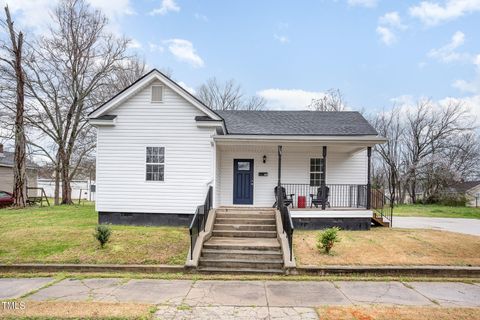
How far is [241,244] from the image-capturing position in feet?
29.7

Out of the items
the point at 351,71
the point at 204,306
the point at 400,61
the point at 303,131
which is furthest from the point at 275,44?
the point at 204,306

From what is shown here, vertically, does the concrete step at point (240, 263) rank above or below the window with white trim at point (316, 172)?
below

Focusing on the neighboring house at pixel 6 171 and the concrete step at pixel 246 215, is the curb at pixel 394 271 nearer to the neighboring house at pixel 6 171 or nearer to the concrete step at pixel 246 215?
the concrete step at pixel 246 215

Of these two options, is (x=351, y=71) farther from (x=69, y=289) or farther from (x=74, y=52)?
(x=69, y=289)

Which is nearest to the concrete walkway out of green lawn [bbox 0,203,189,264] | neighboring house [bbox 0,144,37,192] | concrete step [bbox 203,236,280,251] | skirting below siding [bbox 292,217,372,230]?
green lawn [bbox 0,203,189,264]

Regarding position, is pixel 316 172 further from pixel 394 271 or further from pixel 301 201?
pixel 394 271

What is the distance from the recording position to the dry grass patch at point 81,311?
4992mm

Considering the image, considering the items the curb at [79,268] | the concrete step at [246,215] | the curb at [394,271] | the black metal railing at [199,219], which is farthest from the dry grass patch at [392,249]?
the curb at [79,268]

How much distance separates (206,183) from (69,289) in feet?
19.3

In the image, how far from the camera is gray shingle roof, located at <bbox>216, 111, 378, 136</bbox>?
13.6 m

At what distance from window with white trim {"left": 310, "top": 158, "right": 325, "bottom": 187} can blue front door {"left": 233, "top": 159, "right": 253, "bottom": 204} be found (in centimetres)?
262

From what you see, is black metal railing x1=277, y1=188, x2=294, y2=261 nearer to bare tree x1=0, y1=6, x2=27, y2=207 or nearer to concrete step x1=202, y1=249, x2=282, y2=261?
concrete step x1=202, y1=249, x2=282, y2=261

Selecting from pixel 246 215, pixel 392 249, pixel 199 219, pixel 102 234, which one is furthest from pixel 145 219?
pixel 392 249

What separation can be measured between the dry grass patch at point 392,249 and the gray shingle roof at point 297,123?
14.5 feet
